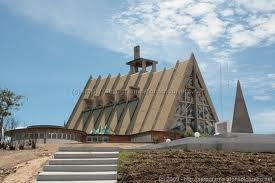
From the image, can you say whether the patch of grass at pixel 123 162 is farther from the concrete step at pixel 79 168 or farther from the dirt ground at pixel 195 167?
the concrete step at pixel 79 168

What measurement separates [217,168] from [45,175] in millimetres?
5104

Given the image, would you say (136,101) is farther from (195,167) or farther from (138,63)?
(195,167)

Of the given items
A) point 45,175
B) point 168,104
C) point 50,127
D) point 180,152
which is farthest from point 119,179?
point 168,104

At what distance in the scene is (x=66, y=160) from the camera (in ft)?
51.3

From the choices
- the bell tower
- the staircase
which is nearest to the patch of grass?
the staircase

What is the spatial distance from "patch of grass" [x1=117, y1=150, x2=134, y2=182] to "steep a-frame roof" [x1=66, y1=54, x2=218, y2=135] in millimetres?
43562

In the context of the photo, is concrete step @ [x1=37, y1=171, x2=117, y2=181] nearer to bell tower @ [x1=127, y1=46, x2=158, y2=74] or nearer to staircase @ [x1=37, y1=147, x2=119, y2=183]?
staircase @ [x1=37, y1=147, x2=119, y2=183]

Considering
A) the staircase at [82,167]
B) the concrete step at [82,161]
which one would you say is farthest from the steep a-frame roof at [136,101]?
the concrete step at [82,161]

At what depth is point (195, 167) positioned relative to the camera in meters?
14.5

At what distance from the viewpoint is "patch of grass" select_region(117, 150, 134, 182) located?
14.2 meters

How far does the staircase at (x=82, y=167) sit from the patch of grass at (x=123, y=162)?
5.8 inches

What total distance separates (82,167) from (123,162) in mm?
1333

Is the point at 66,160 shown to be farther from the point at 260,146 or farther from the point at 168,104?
the point at 168,104

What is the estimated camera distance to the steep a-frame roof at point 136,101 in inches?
2517
